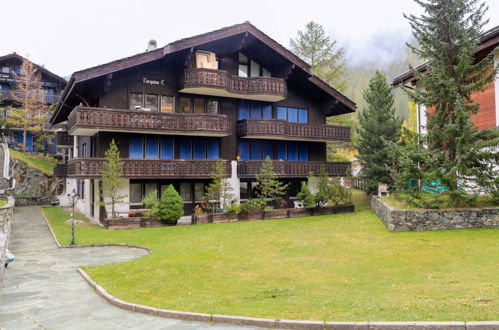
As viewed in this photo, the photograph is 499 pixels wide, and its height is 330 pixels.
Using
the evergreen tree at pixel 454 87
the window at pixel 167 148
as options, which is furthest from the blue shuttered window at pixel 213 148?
the evergreen tree at pixel 454 87

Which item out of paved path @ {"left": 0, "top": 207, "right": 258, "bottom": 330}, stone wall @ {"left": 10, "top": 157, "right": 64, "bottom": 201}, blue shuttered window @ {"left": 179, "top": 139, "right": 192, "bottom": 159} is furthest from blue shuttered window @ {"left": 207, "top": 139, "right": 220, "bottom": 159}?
stone wall @ {"left": 10, "top": 157, "right": 64, "bottom": 201}

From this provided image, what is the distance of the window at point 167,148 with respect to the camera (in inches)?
1102

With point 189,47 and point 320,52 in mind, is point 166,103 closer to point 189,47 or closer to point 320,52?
point 189,47

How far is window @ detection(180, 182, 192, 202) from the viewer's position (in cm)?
2873

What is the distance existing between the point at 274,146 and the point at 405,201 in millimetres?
13234

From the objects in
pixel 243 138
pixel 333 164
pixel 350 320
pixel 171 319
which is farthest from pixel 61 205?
pixel 350 320

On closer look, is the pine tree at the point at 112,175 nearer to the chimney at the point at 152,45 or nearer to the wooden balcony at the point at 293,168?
the wooden balcony at the point at 293,168

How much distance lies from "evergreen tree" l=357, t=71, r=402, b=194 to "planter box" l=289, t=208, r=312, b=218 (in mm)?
5073

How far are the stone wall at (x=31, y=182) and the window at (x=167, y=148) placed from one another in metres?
22.1

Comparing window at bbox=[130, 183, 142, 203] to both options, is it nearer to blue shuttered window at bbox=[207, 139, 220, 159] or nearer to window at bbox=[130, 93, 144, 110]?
window at bbox=[130, 93, 144, 110]

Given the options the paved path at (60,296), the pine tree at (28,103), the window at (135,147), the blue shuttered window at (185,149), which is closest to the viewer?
the paved path at (60,296)

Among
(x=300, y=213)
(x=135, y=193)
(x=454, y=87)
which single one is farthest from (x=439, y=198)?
(x=135, y=193)

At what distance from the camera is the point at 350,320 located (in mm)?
7203

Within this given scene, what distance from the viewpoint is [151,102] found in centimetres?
2769
